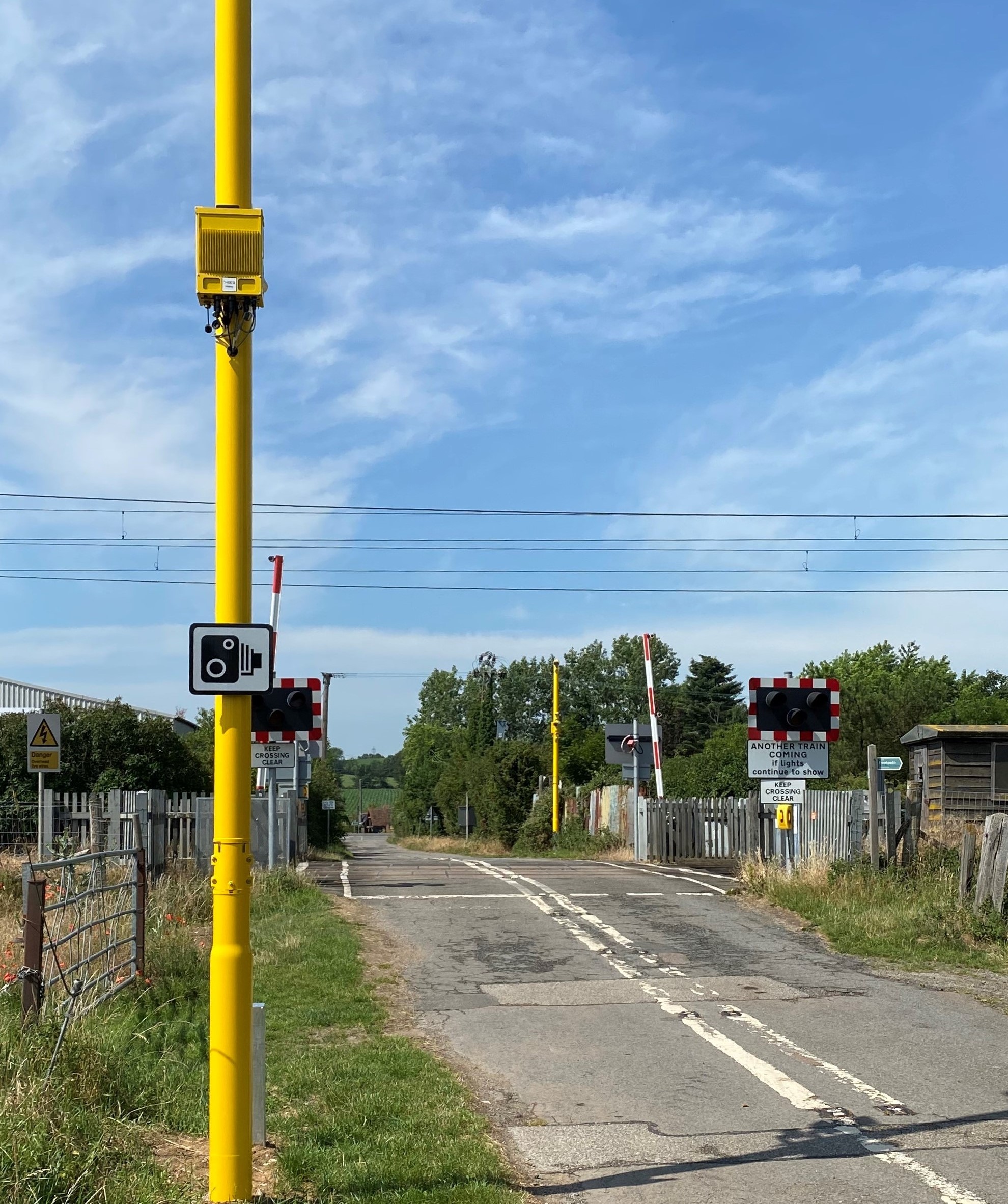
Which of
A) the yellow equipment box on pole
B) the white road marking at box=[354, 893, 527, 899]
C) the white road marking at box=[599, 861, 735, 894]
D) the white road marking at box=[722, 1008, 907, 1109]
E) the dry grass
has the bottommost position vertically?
the dry grass

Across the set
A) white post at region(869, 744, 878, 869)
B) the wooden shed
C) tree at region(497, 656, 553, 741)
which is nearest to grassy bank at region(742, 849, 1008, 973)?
white post at region(869, 744, 878, 869)

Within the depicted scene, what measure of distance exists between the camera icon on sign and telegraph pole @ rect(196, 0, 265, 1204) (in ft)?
0.33

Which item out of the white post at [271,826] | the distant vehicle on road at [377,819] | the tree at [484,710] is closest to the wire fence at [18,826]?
the white post at [271,826]

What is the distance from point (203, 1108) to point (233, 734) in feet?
8.61

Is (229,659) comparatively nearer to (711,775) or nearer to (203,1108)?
(203,1108)

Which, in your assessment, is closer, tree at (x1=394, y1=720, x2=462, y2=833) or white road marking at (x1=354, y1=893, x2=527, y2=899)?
white road marking at (x1=354, y1=893, x2=527, y2=899)

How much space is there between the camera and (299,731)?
19766 millimetres

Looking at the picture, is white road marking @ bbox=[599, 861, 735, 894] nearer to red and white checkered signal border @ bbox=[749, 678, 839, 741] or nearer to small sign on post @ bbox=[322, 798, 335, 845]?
red and white checkered signal border @ bbox=[749, 678, 839, 741]

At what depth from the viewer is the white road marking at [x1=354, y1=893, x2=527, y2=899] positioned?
56.5ft

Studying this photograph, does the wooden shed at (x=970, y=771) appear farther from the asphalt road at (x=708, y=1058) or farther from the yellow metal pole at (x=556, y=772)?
the yellow metal pole at (x=556, y=772)

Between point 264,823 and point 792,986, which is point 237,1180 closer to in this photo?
point 792,986

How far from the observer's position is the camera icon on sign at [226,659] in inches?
206

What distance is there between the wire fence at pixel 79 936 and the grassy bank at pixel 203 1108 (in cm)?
21


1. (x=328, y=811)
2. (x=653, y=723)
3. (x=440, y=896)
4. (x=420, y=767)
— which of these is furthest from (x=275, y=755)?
(x=420, y=767)
